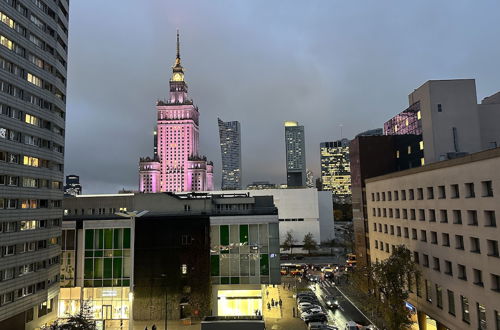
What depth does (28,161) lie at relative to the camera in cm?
4434

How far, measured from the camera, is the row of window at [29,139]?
133ft

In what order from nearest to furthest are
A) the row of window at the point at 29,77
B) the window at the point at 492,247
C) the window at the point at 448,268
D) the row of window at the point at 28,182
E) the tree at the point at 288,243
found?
1. the window at the point at 492,247
2. the window at the point at 448,268
3. the row of window at the point at 28,182
4. the row of window at the point at 29,77
5. the tree at the point at 288,243

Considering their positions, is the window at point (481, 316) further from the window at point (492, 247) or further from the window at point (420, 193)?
the window at point (420, 193)

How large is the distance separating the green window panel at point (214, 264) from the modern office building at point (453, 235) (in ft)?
82.9

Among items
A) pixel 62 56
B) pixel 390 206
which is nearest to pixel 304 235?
pixel 390 206

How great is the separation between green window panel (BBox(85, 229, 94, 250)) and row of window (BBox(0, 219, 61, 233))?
390 cm

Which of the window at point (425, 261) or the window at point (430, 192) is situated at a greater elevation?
the window at point (430, 192)

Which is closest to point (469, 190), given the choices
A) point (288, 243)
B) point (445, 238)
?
point (445, 238)

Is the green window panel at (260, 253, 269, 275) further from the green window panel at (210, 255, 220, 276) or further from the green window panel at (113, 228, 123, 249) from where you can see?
the green window panel at (113, 228, 123, 249)

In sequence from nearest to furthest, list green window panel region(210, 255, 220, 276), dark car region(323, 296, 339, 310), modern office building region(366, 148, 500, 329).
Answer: modern office building region(366, 148, 500, 329)
green window panel region(210, 255, 220, 276)
dark car region(323, 296, 339, 310)

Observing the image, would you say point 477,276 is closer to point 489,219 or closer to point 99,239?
point 489,219

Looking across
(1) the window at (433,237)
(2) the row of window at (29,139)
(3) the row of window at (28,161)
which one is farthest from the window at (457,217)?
(2) the row of window at (29,139)

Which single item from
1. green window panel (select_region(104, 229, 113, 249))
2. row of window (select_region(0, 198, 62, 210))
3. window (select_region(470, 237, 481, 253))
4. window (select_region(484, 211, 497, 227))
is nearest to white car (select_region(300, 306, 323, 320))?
window (select_region(470, 237, 481, 253))

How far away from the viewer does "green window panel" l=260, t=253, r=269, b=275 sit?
4991 cm
